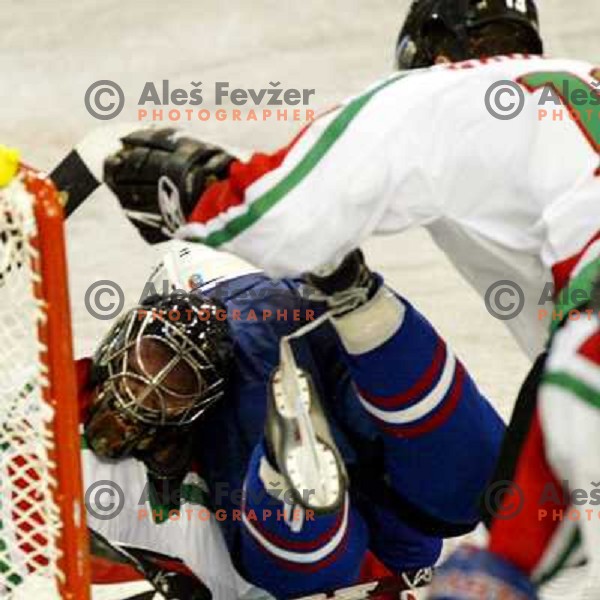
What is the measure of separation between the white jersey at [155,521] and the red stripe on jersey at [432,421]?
27 centimetres

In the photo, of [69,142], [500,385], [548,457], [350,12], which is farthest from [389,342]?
[350,12]

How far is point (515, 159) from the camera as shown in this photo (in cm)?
168

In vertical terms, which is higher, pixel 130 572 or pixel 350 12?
pixel 350 12

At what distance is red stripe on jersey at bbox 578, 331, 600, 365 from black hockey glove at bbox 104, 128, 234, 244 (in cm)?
46

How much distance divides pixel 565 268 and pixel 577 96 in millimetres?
154

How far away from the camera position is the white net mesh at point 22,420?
1.57 m

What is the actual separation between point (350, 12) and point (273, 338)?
5.76ft

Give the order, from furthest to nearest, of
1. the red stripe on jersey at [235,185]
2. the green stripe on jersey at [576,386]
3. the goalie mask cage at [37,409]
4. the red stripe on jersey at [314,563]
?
the red stripe on jersey at [314,563] < the red stripe on jersey at [235,185] < the goalie mask cage at [37,409] < the green stripe on jersey at [576,386]

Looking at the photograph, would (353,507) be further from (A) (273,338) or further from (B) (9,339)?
(B) (9,339)

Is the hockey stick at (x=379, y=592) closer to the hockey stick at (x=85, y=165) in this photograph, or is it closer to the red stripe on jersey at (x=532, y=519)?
the hockey stick at (x=85, y=165)

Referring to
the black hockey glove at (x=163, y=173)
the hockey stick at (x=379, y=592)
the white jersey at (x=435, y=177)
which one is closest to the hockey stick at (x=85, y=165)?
the black hockey glove at (x=163, y=173)

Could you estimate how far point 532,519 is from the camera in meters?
1.38

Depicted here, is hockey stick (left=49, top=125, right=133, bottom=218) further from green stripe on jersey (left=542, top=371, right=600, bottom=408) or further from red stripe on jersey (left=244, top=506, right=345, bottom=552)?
green stripe on jersey (left=542, top=371, right=600, bottom=408)

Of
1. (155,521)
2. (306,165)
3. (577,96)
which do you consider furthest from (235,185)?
(155,521)
